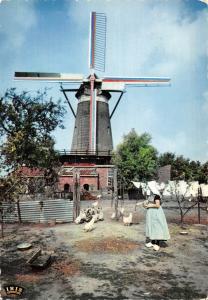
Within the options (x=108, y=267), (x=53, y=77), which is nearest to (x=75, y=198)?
(x=108, y=267)

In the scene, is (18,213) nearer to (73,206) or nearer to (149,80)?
(73,206)

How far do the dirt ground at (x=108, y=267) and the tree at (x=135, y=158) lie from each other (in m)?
22.7

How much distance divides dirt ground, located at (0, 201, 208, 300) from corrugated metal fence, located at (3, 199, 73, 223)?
9.63 feet

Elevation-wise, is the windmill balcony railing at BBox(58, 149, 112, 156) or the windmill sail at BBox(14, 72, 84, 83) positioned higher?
the windmill sail at BBox(14, 72, 84, 83)

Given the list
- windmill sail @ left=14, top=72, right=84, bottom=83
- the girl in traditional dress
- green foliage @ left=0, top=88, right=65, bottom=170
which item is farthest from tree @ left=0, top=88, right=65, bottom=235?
windmill sail @ left=14, top=72, right=84, bottom=83

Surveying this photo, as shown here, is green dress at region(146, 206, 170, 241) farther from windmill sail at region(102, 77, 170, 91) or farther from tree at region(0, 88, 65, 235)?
windmill sail at region(102, 77, 170, 91)

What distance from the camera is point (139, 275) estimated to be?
6922 mm

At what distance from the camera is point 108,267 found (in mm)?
7609

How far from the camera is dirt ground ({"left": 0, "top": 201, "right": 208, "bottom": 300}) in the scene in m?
5.94

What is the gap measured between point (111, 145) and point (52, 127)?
764 inches

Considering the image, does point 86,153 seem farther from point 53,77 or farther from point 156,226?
point 156,226

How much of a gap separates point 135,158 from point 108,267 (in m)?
29.3

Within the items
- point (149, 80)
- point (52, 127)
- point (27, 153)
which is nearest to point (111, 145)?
point (149, 80)

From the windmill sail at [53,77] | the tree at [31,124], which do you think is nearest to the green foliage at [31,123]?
the tree at [31,124]
